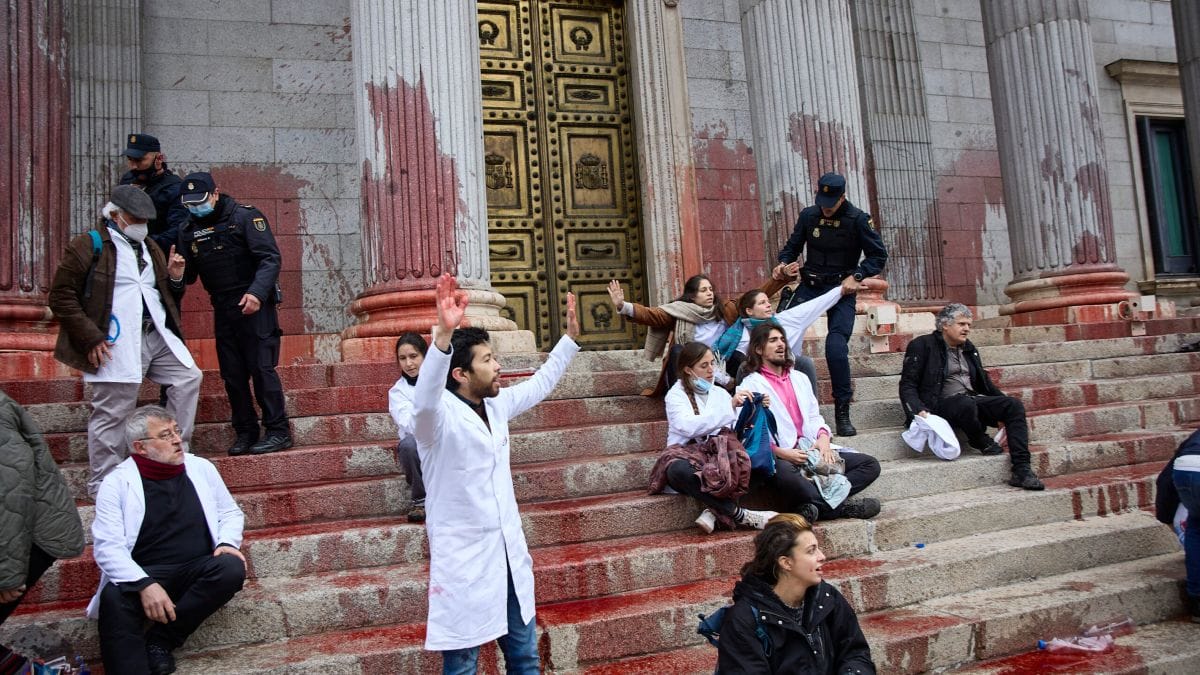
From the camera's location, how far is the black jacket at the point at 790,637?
3.57 meters

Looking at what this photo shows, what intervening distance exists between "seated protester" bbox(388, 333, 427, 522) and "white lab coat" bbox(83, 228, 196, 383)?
1276mm

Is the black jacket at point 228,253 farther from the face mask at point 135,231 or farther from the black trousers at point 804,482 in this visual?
the black trousers at point 804,482

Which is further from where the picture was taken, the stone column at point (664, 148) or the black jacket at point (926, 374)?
the stone column at point (664, 148)

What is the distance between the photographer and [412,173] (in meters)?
7.61

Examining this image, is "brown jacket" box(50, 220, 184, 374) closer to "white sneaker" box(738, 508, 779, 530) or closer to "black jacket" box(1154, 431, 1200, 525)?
"white sneaker" box(738, 508, 779, 530)

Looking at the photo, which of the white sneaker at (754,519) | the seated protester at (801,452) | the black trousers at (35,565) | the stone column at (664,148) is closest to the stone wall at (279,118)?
the stone column at (664,148)

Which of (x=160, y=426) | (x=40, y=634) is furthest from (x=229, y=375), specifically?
(x=40, y=634)

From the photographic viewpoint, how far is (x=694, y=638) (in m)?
4.74

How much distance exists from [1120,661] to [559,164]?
8051 mm

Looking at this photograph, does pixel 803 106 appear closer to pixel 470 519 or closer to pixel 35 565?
pixel 470 519

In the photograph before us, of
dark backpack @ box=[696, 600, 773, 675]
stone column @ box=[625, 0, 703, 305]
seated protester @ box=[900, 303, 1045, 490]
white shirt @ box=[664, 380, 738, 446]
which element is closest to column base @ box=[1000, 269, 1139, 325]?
stone column @ box=[625, 0, 703, 305]

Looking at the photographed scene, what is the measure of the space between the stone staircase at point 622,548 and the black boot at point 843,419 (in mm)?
96

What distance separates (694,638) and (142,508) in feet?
8.74

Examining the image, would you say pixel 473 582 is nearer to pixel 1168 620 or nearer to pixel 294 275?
pixel 1168 620
